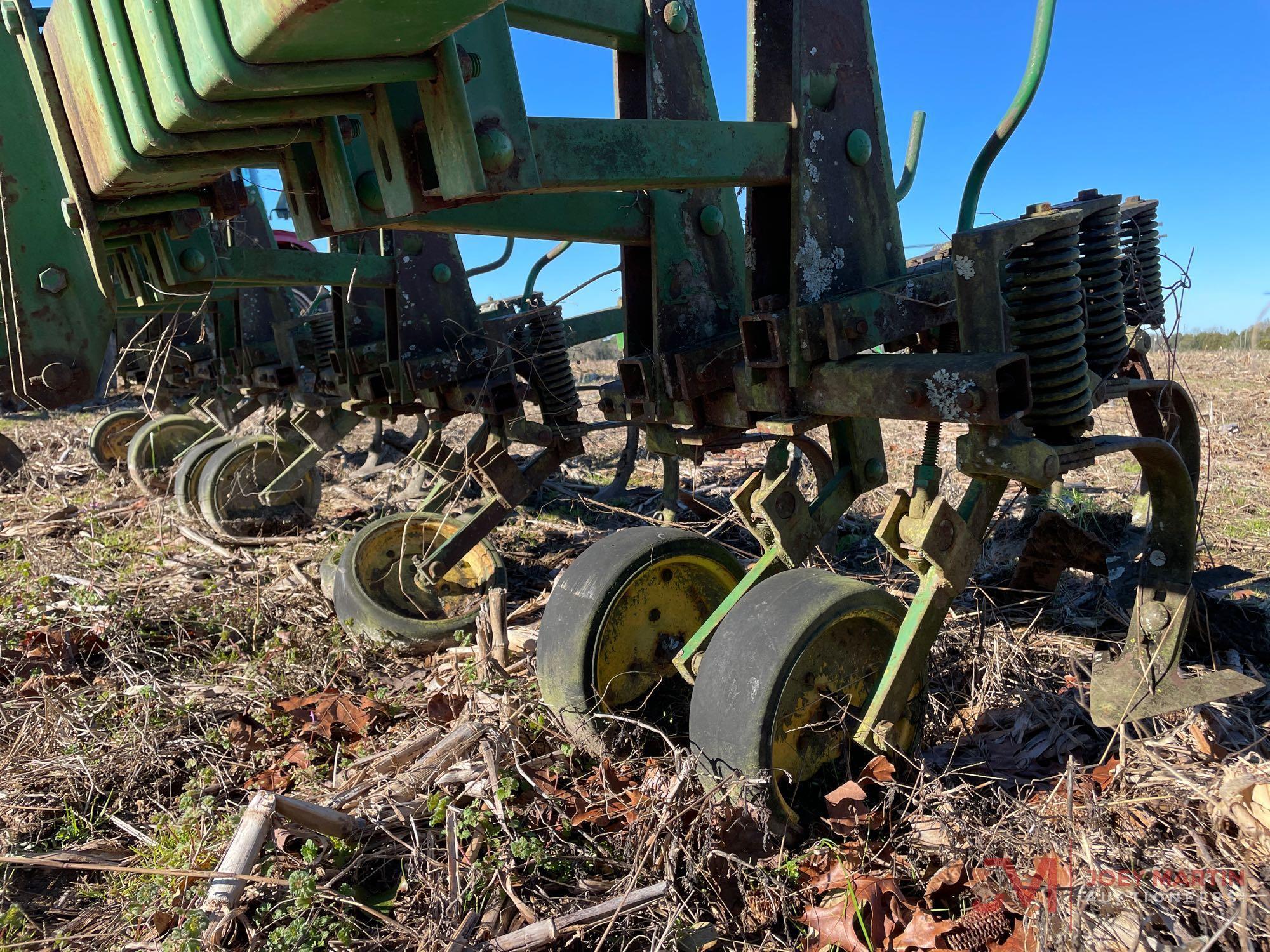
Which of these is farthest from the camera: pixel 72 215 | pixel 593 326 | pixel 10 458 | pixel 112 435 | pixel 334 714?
pixel 112 435

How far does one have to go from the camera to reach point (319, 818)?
8.28 ft

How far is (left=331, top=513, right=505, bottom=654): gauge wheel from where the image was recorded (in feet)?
14.8

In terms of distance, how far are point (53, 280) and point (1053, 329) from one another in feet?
9.64

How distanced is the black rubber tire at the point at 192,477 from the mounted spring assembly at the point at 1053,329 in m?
6.41

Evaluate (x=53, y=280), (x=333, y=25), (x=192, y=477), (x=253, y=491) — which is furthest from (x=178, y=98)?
(x=192, y=477)

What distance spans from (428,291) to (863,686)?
335 centimetres

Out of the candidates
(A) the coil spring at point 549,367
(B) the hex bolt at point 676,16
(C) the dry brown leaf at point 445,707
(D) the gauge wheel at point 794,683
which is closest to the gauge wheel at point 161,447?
(A) the coil spring at point 549,367

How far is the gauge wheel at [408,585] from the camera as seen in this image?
14.8ft

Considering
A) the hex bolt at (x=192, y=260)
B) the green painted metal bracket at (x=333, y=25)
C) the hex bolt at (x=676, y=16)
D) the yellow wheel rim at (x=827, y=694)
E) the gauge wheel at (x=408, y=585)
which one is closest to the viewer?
the green painted metal bracket at (x=333, y=25)

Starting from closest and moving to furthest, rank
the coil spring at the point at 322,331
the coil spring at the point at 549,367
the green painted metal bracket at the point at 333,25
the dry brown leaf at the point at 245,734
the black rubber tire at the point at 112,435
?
1. the green painted metal bracket at the point at 333,25
2. the dry brown leaf at the point at 245,734
3. the coil spring at the point at 549,367
4. the coil spring at the point at 322,331
5. the black rubber tire at the point at 112,435

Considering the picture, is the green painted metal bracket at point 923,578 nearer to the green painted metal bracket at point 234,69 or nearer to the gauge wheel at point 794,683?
the gauge wheel at point 794,683

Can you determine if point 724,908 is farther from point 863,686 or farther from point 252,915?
point 252,915

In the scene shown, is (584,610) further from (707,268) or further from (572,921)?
(707,268)

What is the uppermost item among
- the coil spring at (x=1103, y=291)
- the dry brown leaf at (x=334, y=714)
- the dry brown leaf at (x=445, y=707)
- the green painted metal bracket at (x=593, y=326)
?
the green painted metal bracket at (x=593, y=326)
